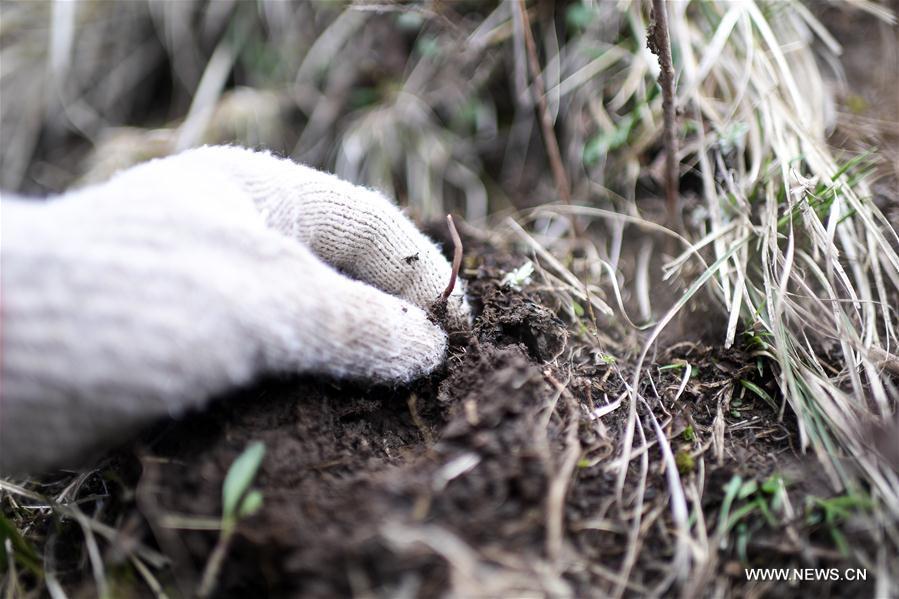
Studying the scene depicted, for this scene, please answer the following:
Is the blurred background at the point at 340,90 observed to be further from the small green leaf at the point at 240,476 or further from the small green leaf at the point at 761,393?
the small green leaf at the point at 240,476

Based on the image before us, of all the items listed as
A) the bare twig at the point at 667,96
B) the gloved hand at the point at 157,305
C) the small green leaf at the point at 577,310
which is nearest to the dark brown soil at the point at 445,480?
the gloved hand at the point at 157,305

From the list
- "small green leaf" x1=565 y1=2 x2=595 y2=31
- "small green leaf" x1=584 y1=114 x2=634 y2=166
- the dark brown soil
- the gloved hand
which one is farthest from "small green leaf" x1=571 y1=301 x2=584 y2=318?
"small green leaf" x1=565 y1=2 x2=595 y2=31

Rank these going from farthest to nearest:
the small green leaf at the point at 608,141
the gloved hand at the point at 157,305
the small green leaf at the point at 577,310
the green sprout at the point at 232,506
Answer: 1. the small green leaf at the point at 608,141
2. the small green leaf at the point at 577,310
3. the green sprout at the point at 232,506
4. the gloved hand at the point at 157,305

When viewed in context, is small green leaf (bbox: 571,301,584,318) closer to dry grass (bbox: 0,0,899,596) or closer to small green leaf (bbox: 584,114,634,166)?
dry grass (bbox: 0,0,899,596)

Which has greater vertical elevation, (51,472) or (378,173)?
(378,173)

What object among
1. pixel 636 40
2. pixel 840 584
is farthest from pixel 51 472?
pixel 636 40

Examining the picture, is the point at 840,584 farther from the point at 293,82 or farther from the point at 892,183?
the point at 293,82
